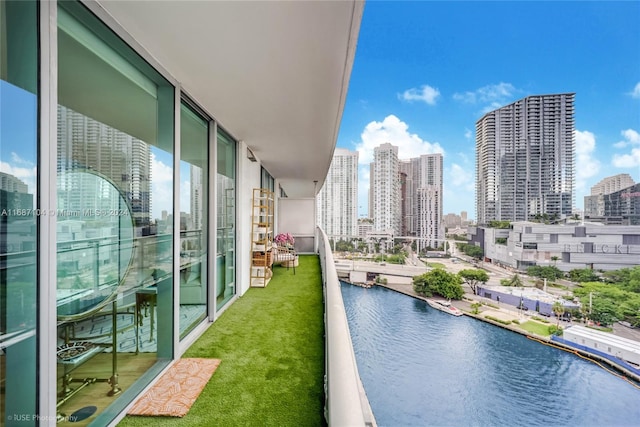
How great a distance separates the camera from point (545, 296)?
1484 cm

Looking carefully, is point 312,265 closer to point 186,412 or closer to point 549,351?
point 186,412

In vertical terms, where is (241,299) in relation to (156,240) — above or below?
below

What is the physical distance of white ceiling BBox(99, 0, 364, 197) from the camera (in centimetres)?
155

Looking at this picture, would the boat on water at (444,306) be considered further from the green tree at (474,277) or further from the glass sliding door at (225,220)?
the glass sliding door at (225,220)

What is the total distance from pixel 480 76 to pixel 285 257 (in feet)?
163

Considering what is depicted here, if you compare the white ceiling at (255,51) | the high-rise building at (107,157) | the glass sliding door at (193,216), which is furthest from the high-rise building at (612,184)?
the high-rise building at (107,157)

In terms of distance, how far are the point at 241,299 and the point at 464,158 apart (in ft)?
151

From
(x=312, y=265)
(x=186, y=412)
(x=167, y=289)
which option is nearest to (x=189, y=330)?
(x=167, y=289)

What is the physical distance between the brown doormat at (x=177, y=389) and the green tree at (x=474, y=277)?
63.9ft

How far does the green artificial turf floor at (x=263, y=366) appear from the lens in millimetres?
1792

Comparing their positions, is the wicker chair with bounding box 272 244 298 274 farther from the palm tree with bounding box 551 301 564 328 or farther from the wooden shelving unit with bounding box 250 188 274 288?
the palm tree with bounding box 551 301 564 328

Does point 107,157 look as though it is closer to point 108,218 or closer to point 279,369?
point 108,218

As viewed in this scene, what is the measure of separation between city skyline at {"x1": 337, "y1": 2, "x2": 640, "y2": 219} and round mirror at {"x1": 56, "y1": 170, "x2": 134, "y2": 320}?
16078 millimetres

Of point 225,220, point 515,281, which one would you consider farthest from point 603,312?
point 225,220
